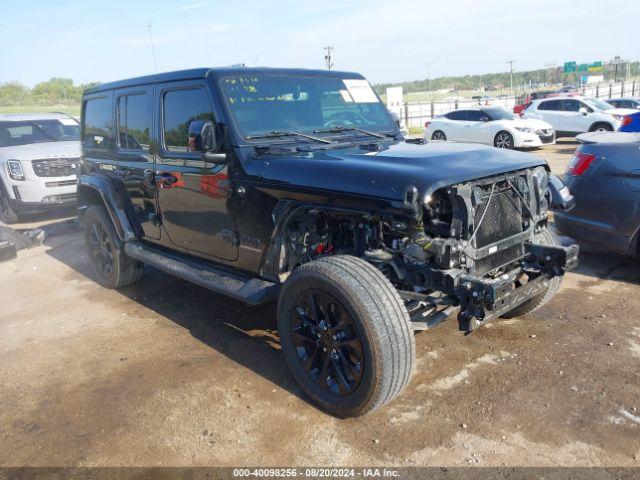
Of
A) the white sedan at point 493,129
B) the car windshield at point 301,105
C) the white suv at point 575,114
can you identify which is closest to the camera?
the car windshield at point 301,105

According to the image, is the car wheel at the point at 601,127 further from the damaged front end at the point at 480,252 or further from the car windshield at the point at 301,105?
the damaged front end at the point at 480,252

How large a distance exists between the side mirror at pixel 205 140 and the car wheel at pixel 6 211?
7004mm

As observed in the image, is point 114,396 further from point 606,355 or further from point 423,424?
point 606,355

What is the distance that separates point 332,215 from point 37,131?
29.8 feet

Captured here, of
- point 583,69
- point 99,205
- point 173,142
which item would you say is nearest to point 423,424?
point 173,142

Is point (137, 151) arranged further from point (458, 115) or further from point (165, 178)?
point (458, 115)

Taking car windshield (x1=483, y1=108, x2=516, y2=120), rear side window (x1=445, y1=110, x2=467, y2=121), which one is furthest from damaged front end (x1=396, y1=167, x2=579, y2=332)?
rear side window (x1=445, y1=110, x2=467, y2=121)

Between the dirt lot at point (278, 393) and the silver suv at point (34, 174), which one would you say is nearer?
the dirt lot at point (278, 393)

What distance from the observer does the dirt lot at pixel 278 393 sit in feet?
9.55

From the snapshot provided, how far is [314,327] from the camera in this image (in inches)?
128

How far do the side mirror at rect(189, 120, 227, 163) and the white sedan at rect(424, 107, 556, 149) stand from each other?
13.8m

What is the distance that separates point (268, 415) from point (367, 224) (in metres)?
1.35

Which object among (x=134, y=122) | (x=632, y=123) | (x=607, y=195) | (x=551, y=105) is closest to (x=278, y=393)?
(x=134, y=122)

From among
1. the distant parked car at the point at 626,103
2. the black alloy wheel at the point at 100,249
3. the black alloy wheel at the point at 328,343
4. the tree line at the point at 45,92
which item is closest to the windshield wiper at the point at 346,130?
the black alloy wheel at the point at 328,343
